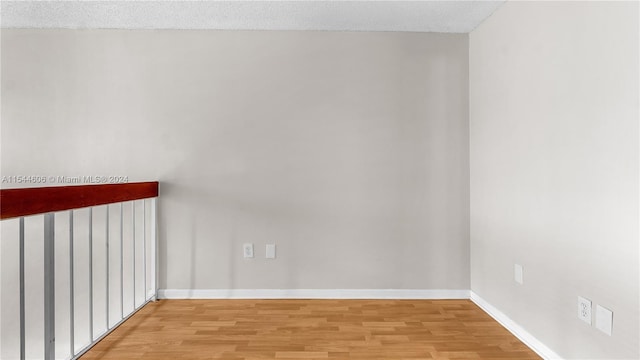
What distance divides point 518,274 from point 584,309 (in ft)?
1.85

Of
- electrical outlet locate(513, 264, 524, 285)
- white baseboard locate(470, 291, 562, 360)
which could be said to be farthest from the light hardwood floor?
electrical outlet locate(513, 264, 524, 285)

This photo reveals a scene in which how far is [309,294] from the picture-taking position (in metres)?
2.96

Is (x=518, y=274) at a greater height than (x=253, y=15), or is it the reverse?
(x=253, y=15)

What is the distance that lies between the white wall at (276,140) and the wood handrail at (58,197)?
60 cm

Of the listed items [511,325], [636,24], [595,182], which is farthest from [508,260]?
[636,24]

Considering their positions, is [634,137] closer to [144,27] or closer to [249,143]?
[249,143]

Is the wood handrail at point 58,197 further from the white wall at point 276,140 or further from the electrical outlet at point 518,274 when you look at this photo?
the electrical outlet at point 518,274

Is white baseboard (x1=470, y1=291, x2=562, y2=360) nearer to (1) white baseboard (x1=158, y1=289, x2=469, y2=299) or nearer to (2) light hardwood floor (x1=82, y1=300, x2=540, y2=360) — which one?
(2) light hardwood floor (x1=82, y1=300, x2=540, y2=360)

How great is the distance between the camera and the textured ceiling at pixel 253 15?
100 inches

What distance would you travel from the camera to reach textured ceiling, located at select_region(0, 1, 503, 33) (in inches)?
100

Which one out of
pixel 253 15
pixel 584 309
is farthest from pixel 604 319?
pixel 253 15

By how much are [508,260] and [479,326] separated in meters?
0.45

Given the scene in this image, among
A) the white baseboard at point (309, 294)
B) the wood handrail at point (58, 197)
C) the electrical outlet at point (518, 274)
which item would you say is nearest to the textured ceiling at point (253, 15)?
the wood handrail at point (58, 197)

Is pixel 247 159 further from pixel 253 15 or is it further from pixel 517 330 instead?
pixel 517 330
